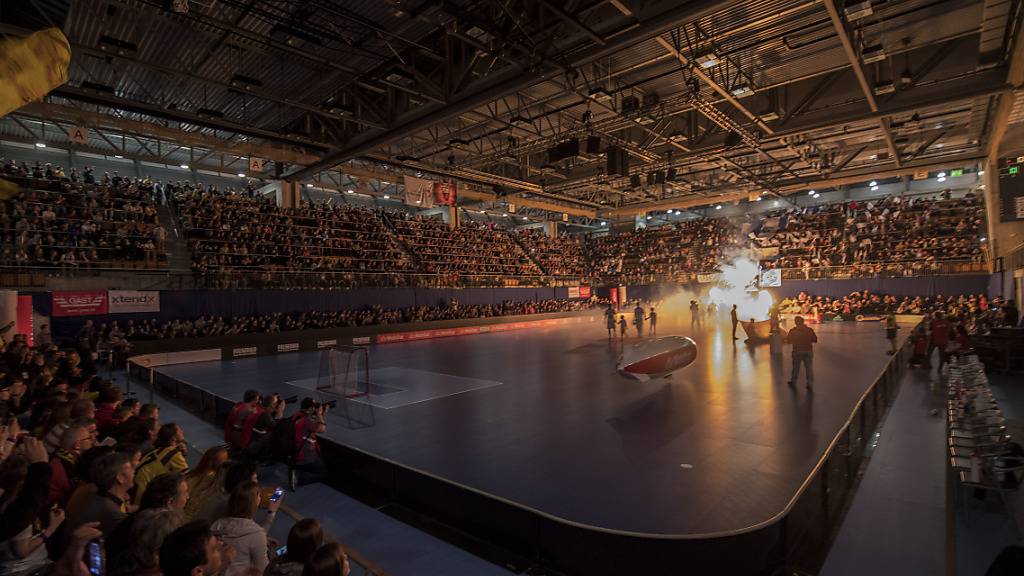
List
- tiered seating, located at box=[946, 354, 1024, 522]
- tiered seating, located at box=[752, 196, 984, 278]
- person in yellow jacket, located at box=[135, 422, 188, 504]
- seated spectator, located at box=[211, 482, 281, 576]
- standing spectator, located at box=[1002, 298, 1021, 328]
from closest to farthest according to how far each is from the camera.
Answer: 1. seated spectator, located at box=[211, 482, 281, 576]
2. person in yellow jacket, located at box=[135, 422, 188, 504]
3. tiered seating, located at box=[946, 354, 1024, 522]
4. standing spectator, located at box=[1002, 298, 1021, 328]
5. tiered seating, located at box=[752, 196, 984, 278]

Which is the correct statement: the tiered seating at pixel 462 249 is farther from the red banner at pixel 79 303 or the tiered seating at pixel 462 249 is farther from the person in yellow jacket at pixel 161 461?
the person in yellow jacket at pixel 161 461

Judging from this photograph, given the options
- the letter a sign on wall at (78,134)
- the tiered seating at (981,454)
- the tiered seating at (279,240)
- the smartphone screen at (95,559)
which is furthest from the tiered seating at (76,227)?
the tiered seating at (981,454)

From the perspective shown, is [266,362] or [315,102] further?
[266,362]

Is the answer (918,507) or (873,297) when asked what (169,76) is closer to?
(918,507)

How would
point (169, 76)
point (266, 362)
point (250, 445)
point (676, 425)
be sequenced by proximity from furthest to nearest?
1. point (266, 362)
2. point (169, 76)
3. point (676, 425)
4. point (250, 445)

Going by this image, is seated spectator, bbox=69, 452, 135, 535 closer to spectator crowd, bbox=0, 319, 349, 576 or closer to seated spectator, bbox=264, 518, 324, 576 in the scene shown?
spectator crowd, bbox=0, 319, 349, 576

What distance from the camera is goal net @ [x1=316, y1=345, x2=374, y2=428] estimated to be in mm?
10953

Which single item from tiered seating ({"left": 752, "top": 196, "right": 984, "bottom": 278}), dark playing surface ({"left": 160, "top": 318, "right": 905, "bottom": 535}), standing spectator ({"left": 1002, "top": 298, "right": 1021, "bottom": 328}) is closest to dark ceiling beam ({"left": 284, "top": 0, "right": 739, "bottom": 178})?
dark playing surface ({"left": 160, "top": 318, "right": 905, "bottom": 535})

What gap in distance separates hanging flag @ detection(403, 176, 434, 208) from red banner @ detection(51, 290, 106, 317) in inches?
467

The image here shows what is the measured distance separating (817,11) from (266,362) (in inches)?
810

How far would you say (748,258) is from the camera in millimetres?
38500

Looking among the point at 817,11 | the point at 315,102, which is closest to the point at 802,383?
the point at 817,11

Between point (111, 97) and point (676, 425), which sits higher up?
point (111, 97)

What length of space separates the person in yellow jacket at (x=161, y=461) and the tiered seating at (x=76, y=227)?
1743 cm
